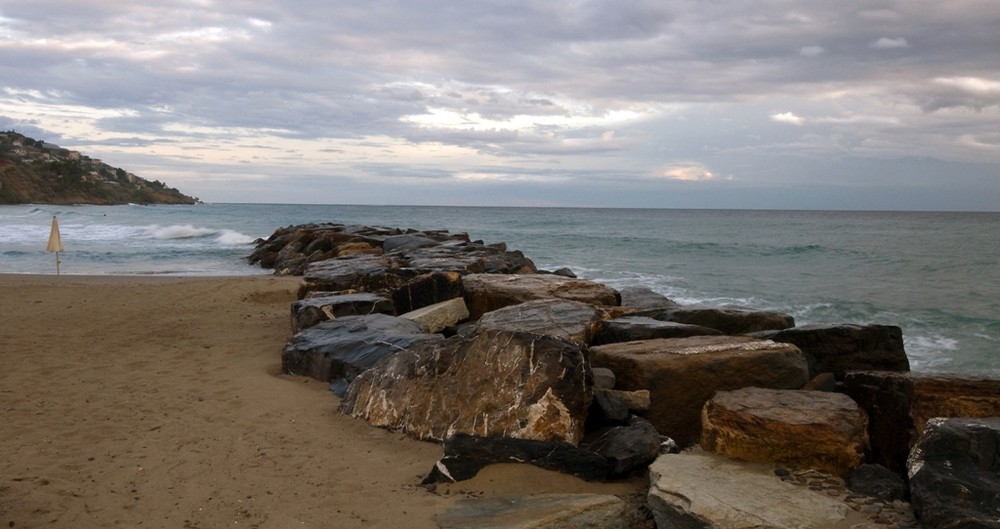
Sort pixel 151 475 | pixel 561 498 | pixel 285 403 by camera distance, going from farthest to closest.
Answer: pixel 285 403 < pixel 151 475 < pixel 561 498

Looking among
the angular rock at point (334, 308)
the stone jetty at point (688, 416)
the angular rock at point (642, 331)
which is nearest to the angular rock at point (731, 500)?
the stone jetty at point (688, 416)

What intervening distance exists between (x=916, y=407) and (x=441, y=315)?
15.2 ft

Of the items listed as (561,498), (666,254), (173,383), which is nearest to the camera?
(561,498)

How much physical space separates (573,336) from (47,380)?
4.63 meters

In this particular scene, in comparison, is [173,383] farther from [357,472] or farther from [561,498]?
[561,498]

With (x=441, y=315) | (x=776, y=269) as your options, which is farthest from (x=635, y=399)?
(x=776, y=269)

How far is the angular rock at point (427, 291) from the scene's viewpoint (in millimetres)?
8609

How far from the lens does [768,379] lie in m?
5.17

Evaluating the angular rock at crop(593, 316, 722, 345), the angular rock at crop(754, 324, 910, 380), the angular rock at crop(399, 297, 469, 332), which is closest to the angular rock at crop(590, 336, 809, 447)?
the angular rock at crop(593, 316, 722, 345)

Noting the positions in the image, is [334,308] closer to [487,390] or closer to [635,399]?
[487,390]

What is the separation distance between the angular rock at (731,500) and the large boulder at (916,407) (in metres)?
0.86

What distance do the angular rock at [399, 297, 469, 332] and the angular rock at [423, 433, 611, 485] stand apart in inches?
124

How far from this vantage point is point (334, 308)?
806 centimetres

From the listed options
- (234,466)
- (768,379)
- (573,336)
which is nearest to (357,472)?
(234,466)
